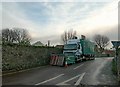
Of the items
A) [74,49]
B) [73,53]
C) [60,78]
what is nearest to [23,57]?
[60,78]

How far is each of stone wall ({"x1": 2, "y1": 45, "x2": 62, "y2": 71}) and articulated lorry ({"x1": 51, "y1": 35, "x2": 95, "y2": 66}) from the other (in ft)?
5.13

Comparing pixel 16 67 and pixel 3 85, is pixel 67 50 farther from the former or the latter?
pixel 3 85

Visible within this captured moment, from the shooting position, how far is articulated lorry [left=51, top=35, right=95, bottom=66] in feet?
83.7

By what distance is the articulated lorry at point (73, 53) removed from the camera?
2552 cm

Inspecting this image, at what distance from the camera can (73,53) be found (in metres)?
29.3

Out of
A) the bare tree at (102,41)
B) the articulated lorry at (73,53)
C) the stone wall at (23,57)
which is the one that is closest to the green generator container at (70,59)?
the articulated lorry at (73,53)

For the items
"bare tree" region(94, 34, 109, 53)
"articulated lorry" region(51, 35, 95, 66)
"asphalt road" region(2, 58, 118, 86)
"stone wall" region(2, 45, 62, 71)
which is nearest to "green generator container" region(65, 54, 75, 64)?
"articulated lorry" region(51, 35, 95, 66)

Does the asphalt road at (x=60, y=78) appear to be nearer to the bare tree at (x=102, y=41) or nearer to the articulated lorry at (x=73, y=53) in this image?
the articulated lorry at (x=73, y=53)

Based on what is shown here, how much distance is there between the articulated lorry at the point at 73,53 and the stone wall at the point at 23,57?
156 cm

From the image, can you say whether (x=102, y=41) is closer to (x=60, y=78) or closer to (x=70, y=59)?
(x=70, y=59)

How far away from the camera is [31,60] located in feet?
76.5

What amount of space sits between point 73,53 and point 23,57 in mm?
9407

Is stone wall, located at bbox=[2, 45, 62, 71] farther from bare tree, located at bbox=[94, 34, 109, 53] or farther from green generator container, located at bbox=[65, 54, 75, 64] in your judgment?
bare tree, located at bbox=[94, 34, 109, 53]

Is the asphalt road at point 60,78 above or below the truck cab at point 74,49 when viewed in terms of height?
below
